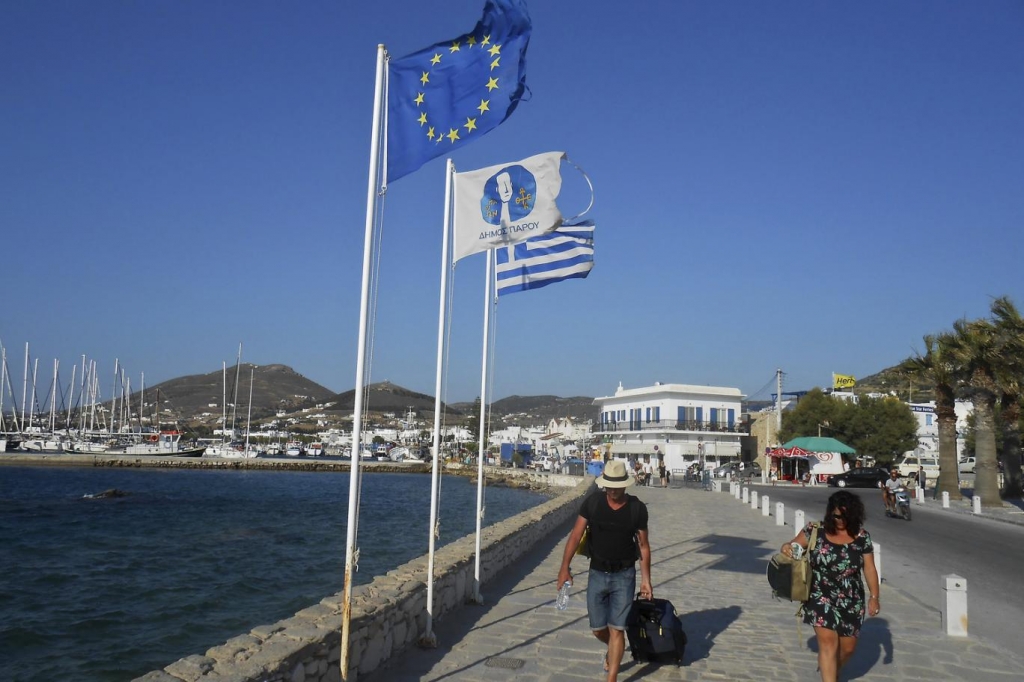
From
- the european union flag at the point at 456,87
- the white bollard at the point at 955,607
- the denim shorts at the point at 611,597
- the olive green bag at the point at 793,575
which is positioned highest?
the european union flag at the point at 456,87

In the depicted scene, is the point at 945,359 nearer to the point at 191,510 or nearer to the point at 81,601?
the point at 81,601

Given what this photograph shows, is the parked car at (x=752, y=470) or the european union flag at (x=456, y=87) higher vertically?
the european union flag at (x=456, y=87)

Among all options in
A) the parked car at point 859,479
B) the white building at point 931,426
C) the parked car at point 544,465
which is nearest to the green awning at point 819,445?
the parked car at point 859,479

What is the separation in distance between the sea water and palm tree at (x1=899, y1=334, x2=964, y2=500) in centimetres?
1885

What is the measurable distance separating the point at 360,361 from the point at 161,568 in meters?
16.9

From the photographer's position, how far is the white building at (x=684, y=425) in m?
57.9

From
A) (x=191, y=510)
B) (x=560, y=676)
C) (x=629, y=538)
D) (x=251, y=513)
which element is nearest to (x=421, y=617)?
(x=560, y=676)

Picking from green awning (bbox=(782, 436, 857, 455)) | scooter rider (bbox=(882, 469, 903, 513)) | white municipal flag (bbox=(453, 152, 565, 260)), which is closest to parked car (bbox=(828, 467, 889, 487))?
green awning (bbox=(782, 436, 857, 455))

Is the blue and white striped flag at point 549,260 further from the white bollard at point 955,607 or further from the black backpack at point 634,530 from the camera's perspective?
the white bollard at point 955,607

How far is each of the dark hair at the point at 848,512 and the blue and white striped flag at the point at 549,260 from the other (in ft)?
16.6

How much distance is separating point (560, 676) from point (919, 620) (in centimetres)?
518

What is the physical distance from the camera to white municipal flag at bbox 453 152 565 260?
7.80 metres

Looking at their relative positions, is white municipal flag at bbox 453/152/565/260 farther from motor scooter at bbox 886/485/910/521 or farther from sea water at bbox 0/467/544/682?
motor scooter at bbox 886/485/910/521

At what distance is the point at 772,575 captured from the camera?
19.5ft
